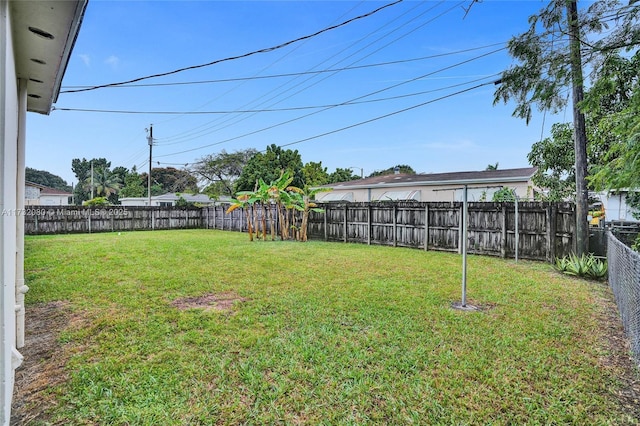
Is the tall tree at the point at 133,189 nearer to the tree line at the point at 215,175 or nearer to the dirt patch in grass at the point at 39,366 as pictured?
the tree line at the point at 215,175

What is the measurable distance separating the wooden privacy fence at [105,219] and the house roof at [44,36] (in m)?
15.8

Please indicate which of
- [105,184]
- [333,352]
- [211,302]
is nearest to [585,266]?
[333,352]

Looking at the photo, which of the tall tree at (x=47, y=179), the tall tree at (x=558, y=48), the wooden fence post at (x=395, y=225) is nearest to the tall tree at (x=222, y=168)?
the wooden fence post at (x=395, y=225)

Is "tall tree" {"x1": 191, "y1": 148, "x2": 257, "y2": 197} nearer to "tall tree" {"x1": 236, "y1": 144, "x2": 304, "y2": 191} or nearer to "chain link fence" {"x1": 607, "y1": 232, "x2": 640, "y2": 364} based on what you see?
"tall tree" {"x1": 236, "y1": 144, "x2": 304, "y2": 191}

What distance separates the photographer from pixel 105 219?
699 inches

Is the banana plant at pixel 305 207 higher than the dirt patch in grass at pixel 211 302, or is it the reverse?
the banana plant at pixel 305 207

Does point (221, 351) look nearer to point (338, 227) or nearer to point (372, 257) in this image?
point (372, 257)

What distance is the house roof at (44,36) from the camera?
186 cm

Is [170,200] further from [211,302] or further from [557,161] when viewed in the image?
[557,161]

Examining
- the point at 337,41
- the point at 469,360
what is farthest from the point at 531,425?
the point at 337,41

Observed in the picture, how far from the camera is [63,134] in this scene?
21.2m

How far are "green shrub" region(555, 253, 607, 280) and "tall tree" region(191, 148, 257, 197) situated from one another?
96.6ft

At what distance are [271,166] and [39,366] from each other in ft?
72.8

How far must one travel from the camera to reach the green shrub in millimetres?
6316
